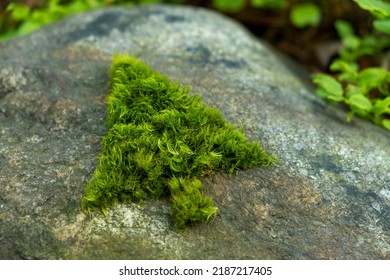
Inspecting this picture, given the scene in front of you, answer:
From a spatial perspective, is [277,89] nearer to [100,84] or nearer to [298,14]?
[100,84]

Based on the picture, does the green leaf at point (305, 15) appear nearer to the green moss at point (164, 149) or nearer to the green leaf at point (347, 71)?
the green leaf at point (347, 71)

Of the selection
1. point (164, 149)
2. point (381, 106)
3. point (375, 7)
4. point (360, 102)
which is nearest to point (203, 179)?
point (164, 149)

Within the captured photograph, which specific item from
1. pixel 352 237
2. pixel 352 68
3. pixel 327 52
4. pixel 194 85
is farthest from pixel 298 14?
pixel 352 237

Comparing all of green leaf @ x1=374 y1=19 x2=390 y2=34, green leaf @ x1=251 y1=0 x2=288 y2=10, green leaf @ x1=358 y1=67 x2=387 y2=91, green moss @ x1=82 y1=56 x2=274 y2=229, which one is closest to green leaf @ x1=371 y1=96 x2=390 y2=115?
green leaf @ x1=358 y1=67 x2=387 y2=91

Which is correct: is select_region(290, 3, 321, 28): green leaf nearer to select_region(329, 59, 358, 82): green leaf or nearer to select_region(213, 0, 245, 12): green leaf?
select_region(213, 0, 245, 12): green leaf

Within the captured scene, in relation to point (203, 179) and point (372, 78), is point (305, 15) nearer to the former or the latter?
point (372, 78)

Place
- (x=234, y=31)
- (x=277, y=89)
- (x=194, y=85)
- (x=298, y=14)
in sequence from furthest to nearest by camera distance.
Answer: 1. (x=298, y=14)
2. (x=234, y=31)
3. (x=277, y=89)
4. (x=194, y=85)
